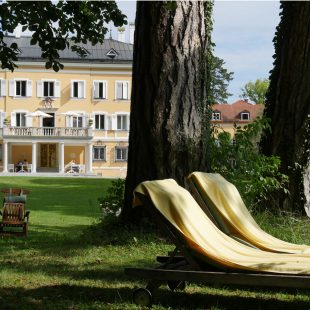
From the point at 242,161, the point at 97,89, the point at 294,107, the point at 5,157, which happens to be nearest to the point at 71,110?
the point at 97,89

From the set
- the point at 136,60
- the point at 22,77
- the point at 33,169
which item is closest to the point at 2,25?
the point at 136,60

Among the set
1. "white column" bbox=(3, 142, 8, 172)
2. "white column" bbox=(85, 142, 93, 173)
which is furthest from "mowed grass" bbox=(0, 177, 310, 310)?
"white column" bbox=(85, 142, 93, 173)

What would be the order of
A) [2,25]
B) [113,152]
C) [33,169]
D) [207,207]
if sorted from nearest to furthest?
[207,207] < [2,25] < [33,169] < [113,152]

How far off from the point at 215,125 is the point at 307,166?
2.07 meters

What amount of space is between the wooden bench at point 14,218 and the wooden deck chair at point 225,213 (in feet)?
19.9

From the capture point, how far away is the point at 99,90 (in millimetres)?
57750

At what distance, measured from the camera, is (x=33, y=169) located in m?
53.5

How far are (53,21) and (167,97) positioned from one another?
2106mm

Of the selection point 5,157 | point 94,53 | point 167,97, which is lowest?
point 5,157

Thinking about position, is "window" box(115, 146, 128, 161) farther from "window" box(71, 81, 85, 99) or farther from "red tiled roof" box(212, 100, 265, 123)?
"red tiled roof" box(212, 100, 265, 123)

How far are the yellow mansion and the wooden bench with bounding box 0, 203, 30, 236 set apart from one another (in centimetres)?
4288

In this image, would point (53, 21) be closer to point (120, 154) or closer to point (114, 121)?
point (120, 154)

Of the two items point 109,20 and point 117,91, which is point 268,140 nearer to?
point 109,20

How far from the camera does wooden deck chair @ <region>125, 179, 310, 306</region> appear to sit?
4.55 meters
